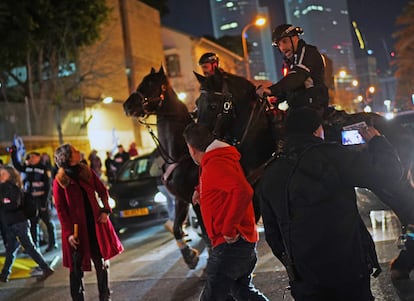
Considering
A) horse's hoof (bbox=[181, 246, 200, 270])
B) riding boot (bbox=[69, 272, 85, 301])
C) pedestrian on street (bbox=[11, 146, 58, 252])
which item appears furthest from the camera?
pedestrian on street (bbox=[11, 146, 58, 252])

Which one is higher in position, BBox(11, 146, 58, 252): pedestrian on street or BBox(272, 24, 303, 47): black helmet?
BBox(272, 24, 303, 47): black helmet

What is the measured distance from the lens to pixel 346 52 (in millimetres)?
20281

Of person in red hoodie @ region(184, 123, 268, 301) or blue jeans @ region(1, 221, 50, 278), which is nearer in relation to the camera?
person in red hoodie @ region(184, 123, 268, 301)

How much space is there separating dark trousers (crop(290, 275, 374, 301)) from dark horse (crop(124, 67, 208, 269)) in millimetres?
3558

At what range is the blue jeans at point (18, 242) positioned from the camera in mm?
7621

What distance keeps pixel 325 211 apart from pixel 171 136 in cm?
402

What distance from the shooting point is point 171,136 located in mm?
6648

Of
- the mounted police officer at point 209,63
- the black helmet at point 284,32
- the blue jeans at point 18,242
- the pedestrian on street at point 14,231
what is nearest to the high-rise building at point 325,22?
the mounted police officer at point 209,63

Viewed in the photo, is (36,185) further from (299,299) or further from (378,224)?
(299,299)

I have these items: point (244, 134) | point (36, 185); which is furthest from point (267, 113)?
point (36, 185)

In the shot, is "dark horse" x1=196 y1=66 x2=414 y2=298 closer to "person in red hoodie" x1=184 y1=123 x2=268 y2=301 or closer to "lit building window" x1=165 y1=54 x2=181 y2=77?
"person in red hoodie" x1=184 y1=123 x2=268 y2=301

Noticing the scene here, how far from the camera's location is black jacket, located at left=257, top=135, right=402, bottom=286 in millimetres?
2816

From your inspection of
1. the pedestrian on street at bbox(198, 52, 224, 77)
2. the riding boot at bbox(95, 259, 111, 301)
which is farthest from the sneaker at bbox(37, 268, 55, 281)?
the pedestrian on street at bbox(198, 52, 224, 77)

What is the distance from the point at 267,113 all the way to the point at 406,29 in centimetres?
3127
